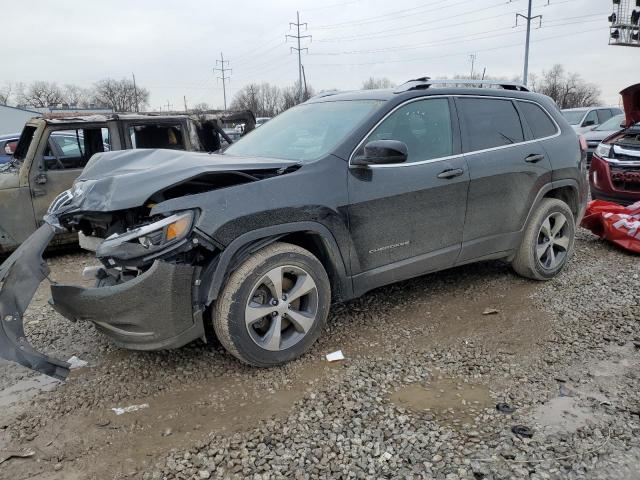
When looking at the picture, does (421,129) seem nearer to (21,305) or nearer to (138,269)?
(138,269)

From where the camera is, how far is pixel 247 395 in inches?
119

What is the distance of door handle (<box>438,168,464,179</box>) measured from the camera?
152 inches

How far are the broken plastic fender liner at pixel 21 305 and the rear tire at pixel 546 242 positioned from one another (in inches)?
153

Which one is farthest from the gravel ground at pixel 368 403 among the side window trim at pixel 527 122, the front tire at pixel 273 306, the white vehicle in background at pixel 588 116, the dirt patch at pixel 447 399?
the white vehicle in background at pixel 588 116

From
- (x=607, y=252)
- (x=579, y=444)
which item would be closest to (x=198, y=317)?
(x=579, y=444)

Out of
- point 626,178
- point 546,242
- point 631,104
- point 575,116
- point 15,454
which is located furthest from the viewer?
point 575,116

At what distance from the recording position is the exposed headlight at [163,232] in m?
2.83

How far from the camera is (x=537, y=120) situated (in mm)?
4695

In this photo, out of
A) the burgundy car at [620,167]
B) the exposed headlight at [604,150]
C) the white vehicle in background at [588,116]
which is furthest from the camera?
the white vehicle in background at [588,116]

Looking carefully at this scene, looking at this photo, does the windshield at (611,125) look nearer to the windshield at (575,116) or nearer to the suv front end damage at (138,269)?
the windshield at (575,116)

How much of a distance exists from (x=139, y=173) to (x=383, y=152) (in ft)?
5.18

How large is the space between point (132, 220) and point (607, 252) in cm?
537

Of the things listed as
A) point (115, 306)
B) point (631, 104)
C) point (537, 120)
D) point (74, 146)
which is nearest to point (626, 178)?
point (631, 104)

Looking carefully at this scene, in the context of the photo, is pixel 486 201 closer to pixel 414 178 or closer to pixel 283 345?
pixel 414 178
